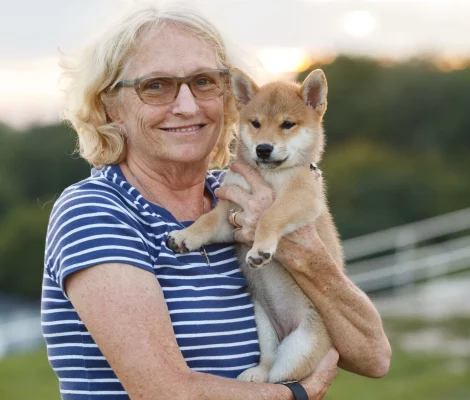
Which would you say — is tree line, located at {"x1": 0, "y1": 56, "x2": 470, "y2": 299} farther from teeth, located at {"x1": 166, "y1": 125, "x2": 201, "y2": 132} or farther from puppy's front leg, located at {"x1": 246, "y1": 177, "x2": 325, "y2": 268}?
teeth, located at {"x1": 166, "y1": 125, "x2": 201, "y2": 132}

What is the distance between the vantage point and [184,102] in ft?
10.0

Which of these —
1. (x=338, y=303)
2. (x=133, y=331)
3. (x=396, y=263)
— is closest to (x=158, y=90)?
(x=133, y=331)

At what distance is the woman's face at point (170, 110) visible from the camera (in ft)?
9.89

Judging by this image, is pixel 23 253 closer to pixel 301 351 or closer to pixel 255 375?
pixel 301 351

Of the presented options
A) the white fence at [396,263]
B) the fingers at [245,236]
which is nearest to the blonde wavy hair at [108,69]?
the fingers at [245,236]

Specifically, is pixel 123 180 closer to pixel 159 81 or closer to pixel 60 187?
pixel 159 81

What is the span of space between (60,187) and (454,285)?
1761cm

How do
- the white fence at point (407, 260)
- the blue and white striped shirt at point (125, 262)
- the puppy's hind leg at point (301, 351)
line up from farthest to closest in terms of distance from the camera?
the white fence at point (407, 260)
the puppy's hind leg at point (301, 351)
the blue and white striped shirt at point (125, 262)

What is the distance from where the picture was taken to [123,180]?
301 centimetres

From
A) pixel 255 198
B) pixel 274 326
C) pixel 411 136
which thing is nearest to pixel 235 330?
pixel 274 326

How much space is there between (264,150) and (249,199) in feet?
0.87

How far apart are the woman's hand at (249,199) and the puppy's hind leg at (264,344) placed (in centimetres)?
28

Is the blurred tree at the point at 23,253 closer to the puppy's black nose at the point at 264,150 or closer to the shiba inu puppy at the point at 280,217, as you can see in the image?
the shiba inu puppy at the point at 280,217

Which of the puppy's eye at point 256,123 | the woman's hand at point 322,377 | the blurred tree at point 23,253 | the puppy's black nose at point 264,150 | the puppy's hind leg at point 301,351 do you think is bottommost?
the blurred tree at point 23,253
